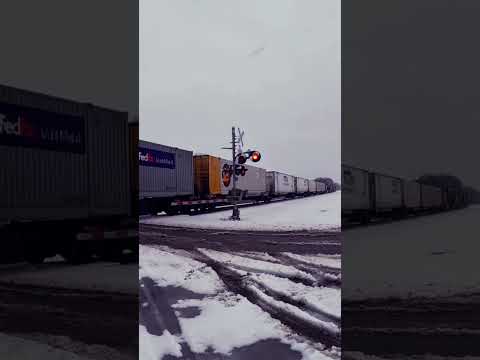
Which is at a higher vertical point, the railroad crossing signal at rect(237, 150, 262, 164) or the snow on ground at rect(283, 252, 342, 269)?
the railroad crossing signal at rect(237, 150, 262, 164)

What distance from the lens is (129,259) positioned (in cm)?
484

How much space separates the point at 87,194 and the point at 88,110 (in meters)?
1.09

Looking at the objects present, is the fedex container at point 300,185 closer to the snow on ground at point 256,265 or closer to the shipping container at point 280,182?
the shipping container at point 280,182

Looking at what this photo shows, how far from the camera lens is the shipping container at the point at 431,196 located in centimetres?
296

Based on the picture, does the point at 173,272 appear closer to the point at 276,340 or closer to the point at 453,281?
the point at 276,340

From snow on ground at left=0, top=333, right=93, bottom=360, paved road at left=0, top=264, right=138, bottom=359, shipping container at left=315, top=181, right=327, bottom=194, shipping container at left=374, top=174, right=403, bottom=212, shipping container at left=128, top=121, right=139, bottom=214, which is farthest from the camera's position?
shipping container at left=128, top=121, right=139, bottom=214

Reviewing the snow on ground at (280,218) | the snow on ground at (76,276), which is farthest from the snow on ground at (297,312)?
the snow on ground at (76,276)

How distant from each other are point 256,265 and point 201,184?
39.5 inches

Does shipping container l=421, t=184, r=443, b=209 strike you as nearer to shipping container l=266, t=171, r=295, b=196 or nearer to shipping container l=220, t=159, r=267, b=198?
shipping container l=266, t=171, r=295, b=196

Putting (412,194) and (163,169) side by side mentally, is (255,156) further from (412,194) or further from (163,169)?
(412,194)

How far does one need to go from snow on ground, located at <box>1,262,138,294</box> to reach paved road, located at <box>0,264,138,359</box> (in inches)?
5.6

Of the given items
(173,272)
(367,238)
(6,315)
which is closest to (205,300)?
(173,272)

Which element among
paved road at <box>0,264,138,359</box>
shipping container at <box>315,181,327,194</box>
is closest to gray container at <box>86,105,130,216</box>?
paved road at <box>0,264,138,359</box>

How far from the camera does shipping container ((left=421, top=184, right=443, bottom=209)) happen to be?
2959mm
